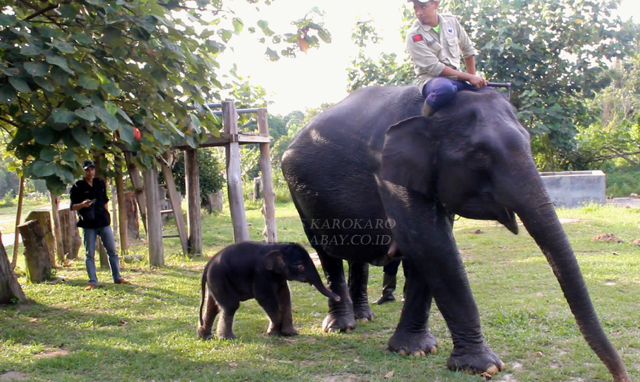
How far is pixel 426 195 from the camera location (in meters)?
4.30

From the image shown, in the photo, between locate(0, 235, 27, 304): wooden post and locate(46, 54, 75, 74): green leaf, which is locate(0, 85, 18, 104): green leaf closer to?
locate(46, 54, 75, 74): green leaf

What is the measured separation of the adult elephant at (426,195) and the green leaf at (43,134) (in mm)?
2233

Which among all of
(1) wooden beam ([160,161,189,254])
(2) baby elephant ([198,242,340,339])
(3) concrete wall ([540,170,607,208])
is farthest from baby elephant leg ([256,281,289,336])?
(3) concrete wall ([540,170,607,208])

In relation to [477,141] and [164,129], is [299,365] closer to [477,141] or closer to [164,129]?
[477,141]

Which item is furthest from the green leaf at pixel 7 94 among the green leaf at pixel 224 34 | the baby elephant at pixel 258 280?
the baby elephant at pixel 258 280

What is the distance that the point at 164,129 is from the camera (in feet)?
20.9

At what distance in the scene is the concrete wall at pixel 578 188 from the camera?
51.0 ft

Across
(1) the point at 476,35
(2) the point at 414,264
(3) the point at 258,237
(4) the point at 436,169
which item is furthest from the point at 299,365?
(1) the point at 476,35

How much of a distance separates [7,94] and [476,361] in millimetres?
4082

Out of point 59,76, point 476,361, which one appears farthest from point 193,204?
point 476,361

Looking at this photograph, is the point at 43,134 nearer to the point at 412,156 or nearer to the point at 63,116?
the point at 63,116

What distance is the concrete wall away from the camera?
15.5 m

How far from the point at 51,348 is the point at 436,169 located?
12.6 ft

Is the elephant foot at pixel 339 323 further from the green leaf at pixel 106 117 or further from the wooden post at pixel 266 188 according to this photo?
the wooden post at pixel 266 188
